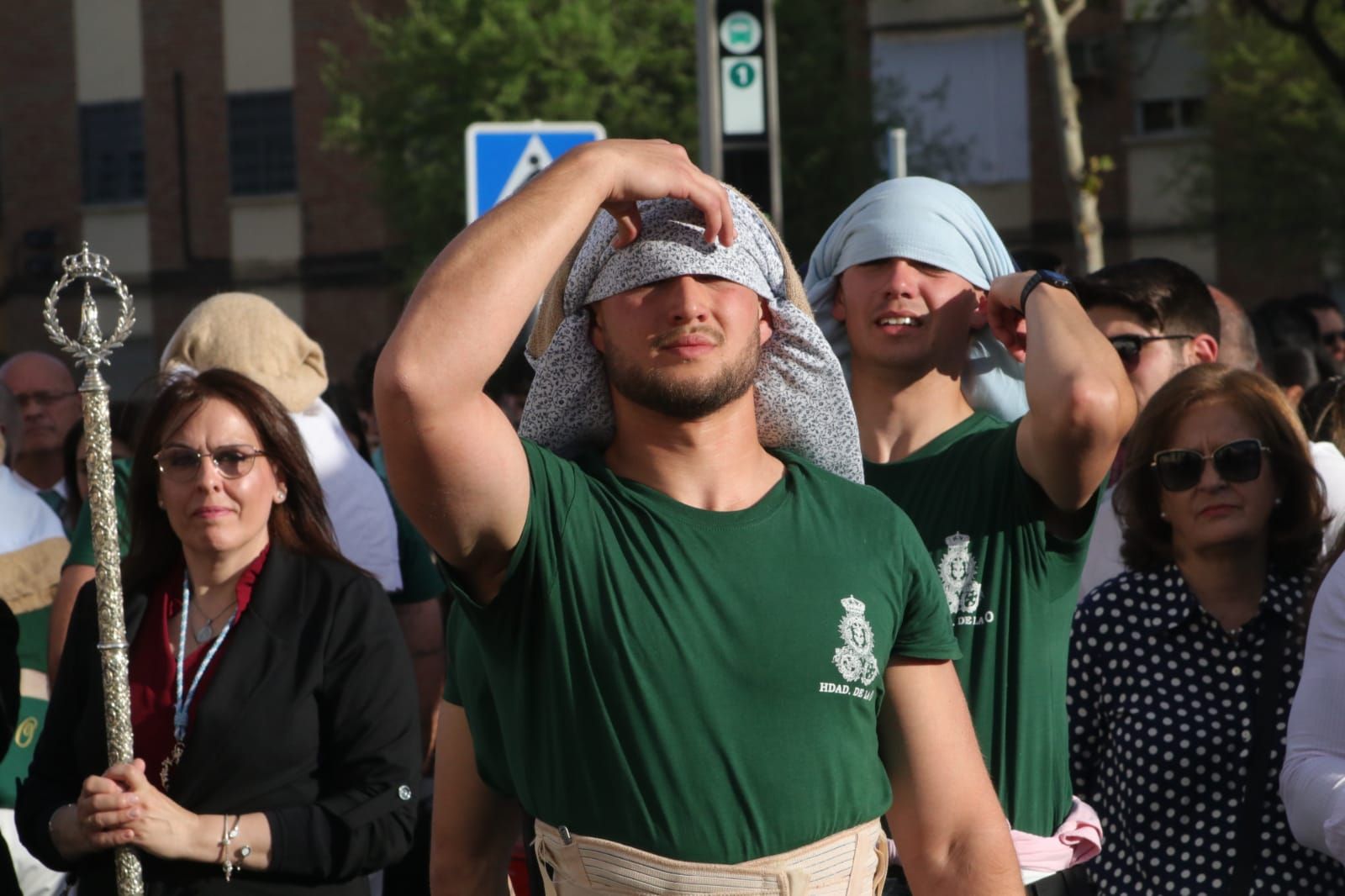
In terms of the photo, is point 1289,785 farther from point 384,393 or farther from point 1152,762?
point 384,393

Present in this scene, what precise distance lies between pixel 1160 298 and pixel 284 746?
9.03 ft

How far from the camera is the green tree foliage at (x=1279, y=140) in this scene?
19.9m

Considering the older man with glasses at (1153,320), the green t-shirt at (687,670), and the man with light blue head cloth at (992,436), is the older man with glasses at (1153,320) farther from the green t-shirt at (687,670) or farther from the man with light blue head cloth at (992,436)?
the green t-shirt at (687,670)

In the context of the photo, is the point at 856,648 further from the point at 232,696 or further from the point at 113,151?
the point at 113,151

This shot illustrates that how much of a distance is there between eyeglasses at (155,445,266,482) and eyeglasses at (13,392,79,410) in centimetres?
370

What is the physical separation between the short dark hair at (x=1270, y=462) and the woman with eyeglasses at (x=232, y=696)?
1737 mm

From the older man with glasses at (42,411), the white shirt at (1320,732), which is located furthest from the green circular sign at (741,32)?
the white shirt at (1320,732)

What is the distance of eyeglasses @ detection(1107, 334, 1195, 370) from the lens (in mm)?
5387

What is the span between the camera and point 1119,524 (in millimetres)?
4867

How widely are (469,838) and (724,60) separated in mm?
5987

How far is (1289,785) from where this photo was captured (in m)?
3.79

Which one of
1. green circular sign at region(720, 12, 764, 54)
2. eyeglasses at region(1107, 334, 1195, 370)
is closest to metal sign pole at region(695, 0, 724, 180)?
green circular sign at region(720, 12, 764, 54)

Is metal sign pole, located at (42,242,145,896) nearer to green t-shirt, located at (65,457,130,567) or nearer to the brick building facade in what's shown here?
green t-shirt, located at (65,457,130,567)

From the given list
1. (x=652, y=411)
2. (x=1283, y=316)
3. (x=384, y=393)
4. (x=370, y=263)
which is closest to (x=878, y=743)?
(x=652, y=411)
